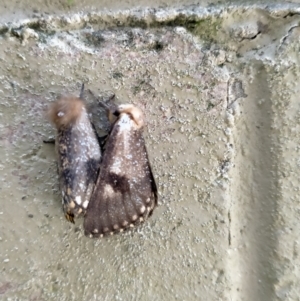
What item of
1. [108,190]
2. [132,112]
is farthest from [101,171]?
[132,112]

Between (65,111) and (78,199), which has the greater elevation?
(65,111)

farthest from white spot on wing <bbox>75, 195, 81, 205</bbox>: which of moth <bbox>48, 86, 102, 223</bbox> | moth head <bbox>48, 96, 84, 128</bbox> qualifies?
moth head <bbox>48, 96, 84, 128</bbox>

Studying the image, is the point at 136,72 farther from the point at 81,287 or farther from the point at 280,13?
the point at 81,287

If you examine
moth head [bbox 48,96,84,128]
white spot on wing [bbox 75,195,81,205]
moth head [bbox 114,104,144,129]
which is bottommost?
white spot on wing [bbox 75,195,81,205]

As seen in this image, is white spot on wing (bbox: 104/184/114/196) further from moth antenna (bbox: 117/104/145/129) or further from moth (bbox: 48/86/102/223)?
moth antenna (bbox: 117/104/145/129)

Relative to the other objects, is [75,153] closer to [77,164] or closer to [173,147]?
[77,164]

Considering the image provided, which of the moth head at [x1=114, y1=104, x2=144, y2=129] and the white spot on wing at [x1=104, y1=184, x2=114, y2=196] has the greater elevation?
the moth head at [x1=114, y1=104, x2=144, y2=129]

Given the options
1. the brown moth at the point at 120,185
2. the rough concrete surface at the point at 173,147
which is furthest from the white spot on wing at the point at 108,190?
the rough concrete surface at the point at 173,147

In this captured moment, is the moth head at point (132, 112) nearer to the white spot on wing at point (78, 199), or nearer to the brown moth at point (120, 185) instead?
the brown moth at point (120, 185)
